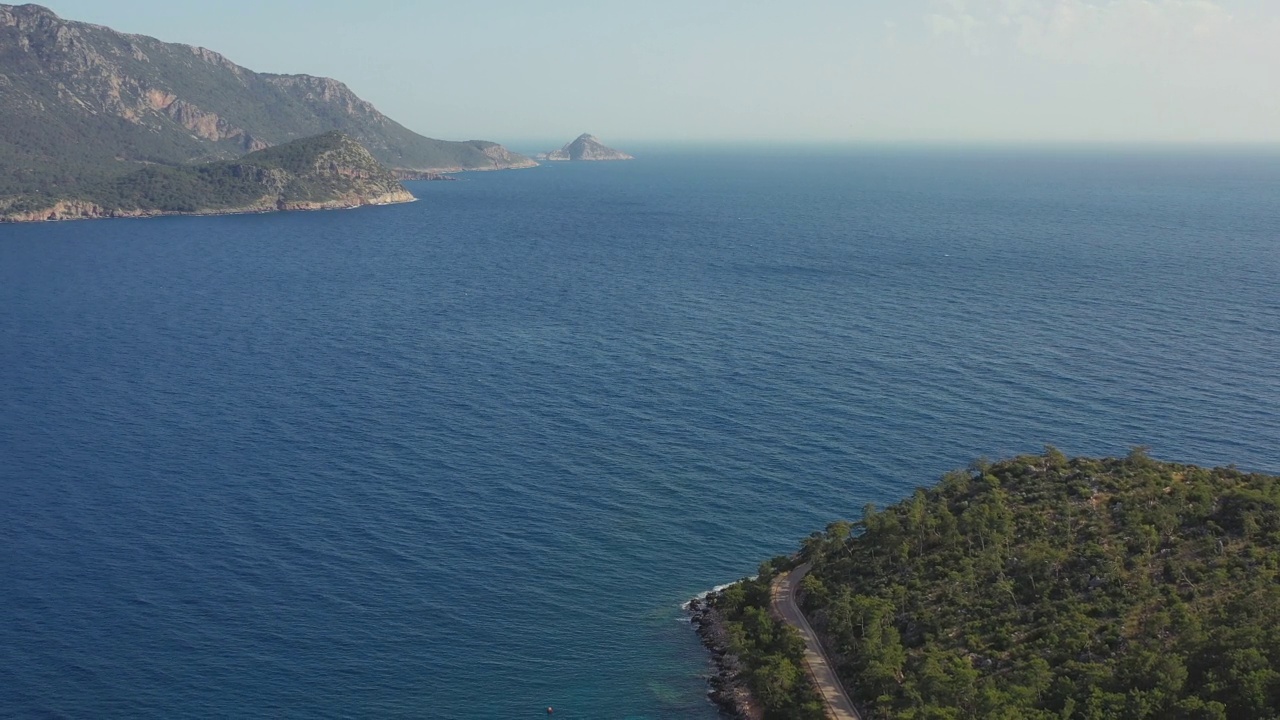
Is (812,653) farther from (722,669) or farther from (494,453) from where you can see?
(494,453)

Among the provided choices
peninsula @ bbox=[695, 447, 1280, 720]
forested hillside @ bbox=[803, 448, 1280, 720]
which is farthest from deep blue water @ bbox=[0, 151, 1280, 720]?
forested hillside @ bbox=[803, 448, 1280, 720]

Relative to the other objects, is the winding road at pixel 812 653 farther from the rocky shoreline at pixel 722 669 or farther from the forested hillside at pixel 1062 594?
the rocky shoreline at pixel 722 669

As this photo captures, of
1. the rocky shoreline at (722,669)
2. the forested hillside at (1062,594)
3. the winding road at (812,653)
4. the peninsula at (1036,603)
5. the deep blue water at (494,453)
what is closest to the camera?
the forested hillside at (1062,594)

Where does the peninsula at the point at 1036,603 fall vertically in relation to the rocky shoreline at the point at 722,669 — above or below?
above

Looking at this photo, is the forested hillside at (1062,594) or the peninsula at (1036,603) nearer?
the forested hillside at (1062,594)

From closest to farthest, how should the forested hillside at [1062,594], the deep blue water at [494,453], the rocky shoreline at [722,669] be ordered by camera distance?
the forested hillside at [1062,594], the rocky shoreline at [722,669], the deep blue water at [494,453]

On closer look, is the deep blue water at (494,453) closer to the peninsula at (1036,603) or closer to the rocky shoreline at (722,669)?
the rocky shoreline at (722,669)

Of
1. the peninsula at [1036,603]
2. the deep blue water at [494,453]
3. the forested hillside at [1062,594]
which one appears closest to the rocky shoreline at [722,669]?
the peninsula at [1036,603]

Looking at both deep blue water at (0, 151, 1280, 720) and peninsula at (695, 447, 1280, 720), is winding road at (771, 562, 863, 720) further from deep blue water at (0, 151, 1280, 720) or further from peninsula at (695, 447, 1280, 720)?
deep blue water at (0, 151, 1280, 720)
